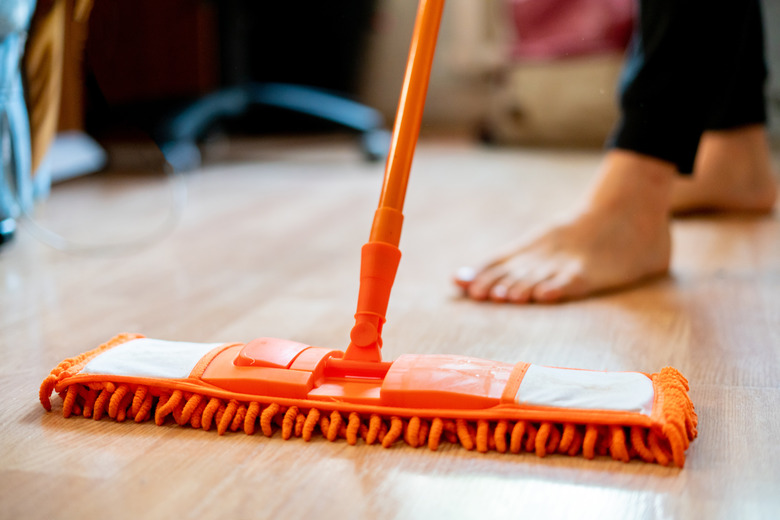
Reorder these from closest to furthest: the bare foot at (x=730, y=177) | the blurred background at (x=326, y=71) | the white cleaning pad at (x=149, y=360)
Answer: the white cleaning pad at (x=149, y=360) < the bare foot at (x=730, y=177) < the blurred background at (x=326, y=71)

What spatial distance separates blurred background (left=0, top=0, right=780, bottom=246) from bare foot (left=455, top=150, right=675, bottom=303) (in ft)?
4.14

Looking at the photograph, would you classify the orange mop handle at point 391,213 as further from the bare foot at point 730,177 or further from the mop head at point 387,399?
the bare foot at point 730,177

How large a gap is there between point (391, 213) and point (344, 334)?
20 centimetres

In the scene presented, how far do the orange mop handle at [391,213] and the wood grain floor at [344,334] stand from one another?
0.10 meters

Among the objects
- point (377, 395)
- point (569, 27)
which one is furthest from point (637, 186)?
point (569, 27)

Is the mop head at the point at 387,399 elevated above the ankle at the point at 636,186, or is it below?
below

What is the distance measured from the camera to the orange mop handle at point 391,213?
0.60m

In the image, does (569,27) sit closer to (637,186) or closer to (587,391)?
(637,186)

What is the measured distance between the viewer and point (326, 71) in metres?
2.88

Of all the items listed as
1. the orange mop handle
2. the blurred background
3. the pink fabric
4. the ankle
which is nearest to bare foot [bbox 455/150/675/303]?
the ankle

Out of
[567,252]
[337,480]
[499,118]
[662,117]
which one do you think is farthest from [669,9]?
[499,118]

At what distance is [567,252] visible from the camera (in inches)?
37.2

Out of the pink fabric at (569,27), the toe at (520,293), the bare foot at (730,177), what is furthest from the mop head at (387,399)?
the pink fabric at (569,27)

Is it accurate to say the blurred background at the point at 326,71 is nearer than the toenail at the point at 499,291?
No
